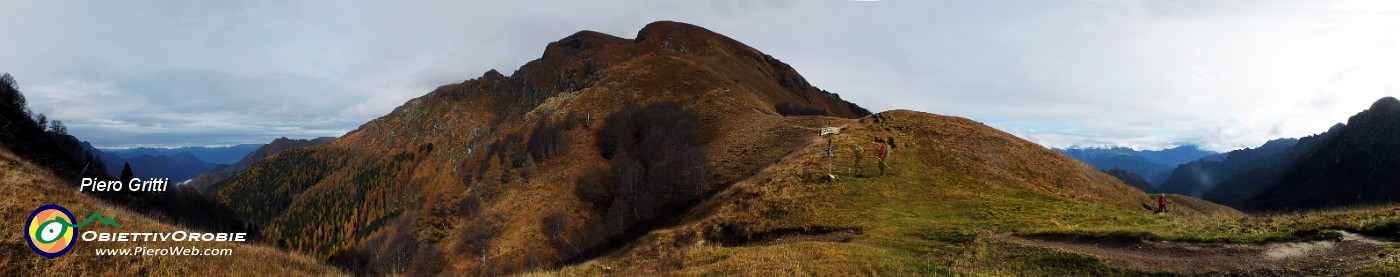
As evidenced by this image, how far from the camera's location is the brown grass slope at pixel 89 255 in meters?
9.97

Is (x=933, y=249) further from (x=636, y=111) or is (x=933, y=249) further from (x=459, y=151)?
(x=459, y=151)

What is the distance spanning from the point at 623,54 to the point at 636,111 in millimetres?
64897

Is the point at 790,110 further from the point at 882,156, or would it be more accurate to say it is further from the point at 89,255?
the point at 89,255

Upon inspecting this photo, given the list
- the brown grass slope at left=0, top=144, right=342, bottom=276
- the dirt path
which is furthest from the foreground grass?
the brown grass slope at left=0, top=144, right=342, bottom=276

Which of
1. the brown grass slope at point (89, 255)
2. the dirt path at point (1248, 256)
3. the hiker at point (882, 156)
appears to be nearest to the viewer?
the brown grass slope at point (89, 255)

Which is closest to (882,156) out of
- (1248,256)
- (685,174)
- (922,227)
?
(922,227)

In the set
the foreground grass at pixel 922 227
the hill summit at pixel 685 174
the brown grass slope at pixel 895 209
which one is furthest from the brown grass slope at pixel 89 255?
the hill summit at pixel 685 174

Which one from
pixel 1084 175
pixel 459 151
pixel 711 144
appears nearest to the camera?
pixel 1084 175

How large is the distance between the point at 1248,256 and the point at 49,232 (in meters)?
30.7

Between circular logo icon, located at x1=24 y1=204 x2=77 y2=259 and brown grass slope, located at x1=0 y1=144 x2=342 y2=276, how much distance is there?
0.12 m

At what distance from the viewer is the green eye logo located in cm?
1040

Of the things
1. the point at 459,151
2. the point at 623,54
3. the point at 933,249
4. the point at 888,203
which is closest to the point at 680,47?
the point at 623,54

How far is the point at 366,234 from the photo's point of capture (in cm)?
16138

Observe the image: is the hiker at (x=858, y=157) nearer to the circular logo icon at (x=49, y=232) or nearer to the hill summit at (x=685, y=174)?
the hill summit at (x=685, y=174)
